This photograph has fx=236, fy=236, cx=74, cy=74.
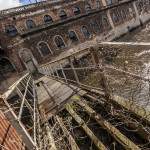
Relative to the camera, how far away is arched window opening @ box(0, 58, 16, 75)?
22.4 m

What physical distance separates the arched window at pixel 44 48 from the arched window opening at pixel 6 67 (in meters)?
3.70

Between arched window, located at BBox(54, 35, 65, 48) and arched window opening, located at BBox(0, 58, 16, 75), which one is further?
arched window, located at BBox(54, 35, 65, 48)

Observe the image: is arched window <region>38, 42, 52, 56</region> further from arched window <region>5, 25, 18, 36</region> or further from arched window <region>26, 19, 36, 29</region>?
arched window <region>5, 25, 18, 36</region>

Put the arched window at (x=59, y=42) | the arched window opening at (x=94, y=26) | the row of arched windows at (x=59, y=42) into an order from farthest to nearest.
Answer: the arched window opening at (x=94, y=26) → the arched window at (x=59, y=42) → the row of arched windows at (x=59, y=42)

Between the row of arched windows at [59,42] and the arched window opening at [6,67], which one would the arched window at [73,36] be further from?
the arched window opening at [6,67]

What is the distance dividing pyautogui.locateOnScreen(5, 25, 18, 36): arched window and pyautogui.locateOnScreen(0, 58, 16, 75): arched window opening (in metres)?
2.82

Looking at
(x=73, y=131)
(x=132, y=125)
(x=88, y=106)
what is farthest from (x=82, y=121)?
(x=132, y=125)

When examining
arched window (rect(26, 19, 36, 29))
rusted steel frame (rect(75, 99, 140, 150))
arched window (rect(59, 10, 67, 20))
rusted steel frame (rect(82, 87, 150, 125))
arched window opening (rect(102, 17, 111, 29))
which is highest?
arched window (rect(26, 19, 36, 29))

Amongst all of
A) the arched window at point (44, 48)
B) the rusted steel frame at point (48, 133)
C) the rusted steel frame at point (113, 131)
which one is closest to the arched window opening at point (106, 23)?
the arched window at point (44, 48)

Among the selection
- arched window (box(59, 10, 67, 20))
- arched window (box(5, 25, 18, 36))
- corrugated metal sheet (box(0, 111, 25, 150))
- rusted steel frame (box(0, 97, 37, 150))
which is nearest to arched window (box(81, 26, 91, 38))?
arched window (box(59, 10, 67, 20))

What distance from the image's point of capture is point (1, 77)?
72.5ft

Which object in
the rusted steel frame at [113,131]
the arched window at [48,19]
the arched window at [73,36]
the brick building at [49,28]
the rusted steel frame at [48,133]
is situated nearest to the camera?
the rusted steel frame at [113,131]

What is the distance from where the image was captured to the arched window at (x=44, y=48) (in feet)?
82.1

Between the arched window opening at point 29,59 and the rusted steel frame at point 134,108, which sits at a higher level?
the rusted steel frame at point 134,108
